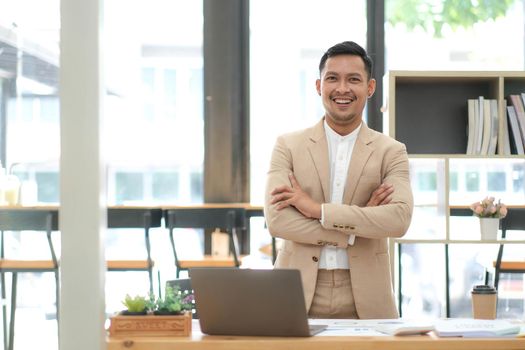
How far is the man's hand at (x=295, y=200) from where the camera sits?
2930 mm

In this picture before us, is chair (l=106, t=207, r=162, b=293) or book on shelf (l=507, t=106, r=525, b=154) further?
chair (l=106, t=207, r=162, b=293)

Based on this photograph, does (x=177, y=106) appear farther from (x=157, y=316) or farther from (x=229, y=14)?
(x=157, y=316)

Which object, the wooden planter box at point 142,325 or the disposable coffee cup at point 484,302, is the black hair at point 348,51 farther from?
the wooden planter box at point 142,325

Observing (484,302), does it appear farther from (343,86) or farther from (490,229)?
(490,229)

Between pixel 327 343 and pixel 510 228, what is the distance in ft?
11.3

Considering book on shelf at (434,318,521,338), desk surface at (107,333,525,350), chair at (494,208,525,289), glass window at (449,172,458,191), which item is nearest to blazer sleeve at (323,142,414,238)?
book on shelf at (434,318,521,338)

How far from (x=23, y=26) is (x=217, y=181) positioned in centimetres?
183

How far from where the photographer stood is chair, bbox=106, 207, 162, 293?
5812 mm

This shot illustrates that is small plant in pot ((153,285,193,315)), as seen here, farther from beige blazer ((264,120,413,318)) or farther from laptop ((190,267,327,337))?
beige blazer ((264,120,413,318))

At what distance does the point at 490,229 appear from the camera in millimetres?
4926

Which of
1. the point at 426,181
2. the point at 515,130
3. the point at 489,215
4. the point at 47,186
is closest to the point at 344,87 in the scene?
the point at 515,130

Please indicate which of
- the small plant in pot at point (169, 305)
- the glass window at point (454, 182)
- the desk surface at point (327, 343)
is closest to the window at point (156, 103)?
the glass window at point (454, 182)

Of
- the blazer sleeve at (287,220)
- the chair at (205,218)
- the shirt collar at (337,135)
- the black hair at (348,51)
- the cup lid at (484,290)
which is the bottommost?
the cup lid at (484,290)

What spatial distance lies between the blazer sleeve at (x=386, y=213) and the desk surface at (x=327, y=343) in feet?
2.11
